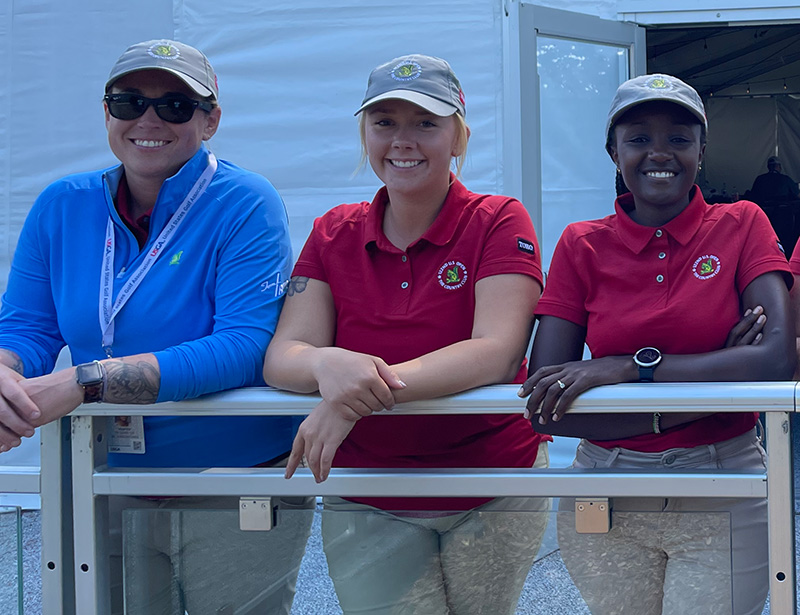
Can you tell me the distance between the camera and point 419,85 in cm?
191

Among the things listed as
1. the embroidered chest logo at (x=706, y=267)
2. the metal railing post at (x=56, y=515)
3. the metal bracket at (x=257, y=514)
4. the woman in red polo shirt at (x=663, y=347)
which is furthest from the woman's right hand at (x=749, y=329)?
the metal railing post at (x=56, y=515)

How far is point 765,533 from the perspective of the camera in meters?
1.58

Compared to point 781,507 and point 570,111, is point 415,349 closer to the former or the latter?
point 781,507

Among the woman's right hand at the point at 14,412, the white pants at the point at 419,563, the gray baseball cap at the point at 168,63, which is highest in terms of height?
the gray baseball cap at the point at 168,63

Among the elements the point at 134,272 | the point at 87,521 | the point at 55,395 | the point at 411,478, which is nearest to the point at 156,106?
the point at 134,272

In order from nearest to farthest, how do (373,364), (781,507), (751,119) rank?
1. (781,507)
2. (373,364)
3. (751,119)

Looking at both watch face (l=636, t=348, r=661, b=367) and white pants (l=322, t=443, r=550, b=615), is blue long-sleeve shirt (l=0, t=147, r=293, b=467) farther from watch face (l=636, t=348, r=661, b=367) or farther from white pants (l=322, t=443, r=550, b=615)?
watch face (l=636, t=348, r=661, b=367)

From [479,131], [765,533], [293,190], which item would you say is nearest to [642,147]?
[765,533]

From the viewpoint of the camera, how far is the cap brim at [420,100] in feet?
6.14

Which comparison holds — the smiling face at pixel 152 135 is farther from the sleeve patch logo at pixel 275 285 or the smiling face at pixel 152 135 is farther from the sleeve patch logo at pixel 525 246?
the sleeve patch logo at pixel 525 246

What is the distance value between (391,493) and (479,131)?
2.99 m

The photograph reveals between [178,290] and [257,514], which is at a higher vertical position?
[178,290]

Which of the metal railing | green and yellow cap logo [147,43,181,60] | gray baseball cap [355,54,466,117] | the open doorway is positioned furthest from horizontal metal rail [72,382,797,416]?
the open doorway

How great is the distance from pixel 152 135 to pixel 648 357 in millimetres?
1160
